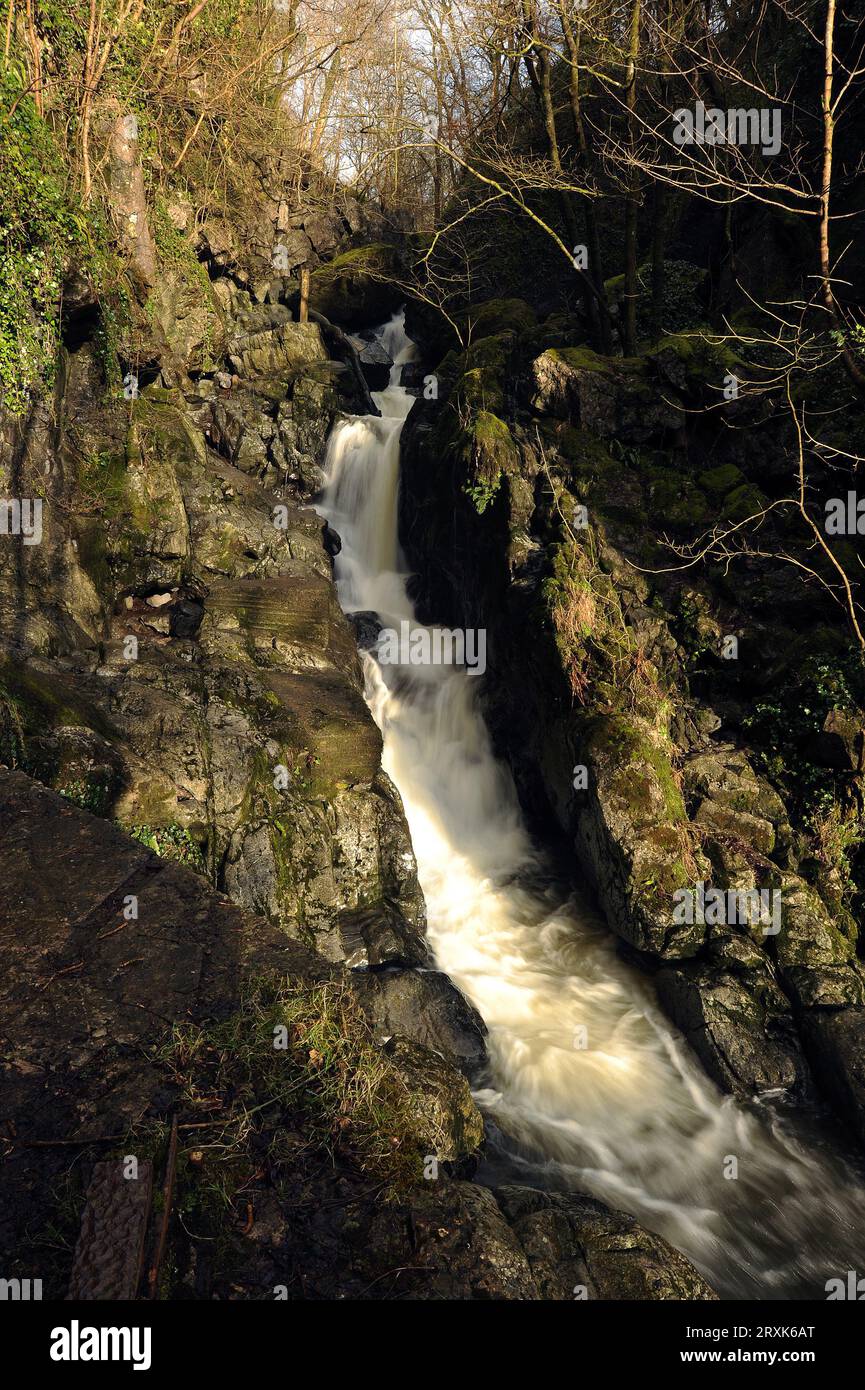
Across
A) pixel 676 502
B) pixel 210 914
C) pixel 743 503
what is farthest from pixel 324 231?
pixel 210 914

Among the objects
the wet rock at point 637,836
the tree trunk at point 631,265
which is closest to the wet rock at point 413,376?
the tree trunk at point 631,265

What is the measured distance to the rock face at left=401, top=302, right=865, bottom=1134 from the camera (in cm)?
754

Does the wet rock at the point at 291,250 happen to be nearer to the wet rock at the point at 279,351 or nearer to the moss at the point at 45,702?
the wet rock at the point at 279,351

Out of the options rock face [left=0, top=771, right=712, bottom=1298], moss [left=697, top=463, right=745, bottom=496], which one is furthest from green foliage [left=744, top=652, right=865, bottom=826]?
rock face [left=0, top=771, right=712, bottom=1298]

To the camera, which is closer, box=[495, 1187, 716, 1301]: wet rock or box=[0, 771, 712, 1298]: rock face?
box=[0, 771, 712, 1298]: rock face

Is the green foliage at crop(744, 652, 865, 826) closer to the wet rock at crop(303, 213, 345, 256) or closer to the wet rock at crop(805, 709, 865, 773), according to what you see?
the wet rock at crop(805, 709, 865, 773)

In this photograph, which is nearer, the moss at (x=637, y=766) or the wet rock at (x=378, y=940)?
the wet rock at (x=378, y=940)

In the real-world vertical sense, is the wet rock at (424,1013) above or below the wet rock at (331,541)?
below

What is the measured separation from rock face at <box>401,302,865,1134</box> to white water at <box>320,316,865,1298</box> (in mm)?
468

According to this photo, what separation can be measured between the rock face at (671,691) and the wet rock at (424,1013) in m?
2.40

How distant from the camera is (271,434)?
1659 cm

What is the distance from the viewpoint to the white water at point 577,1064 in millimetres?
5832

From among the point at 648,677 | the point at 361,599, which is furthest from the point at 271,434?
the point at 648,677

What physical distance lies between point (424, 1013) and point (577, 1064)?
181cm
